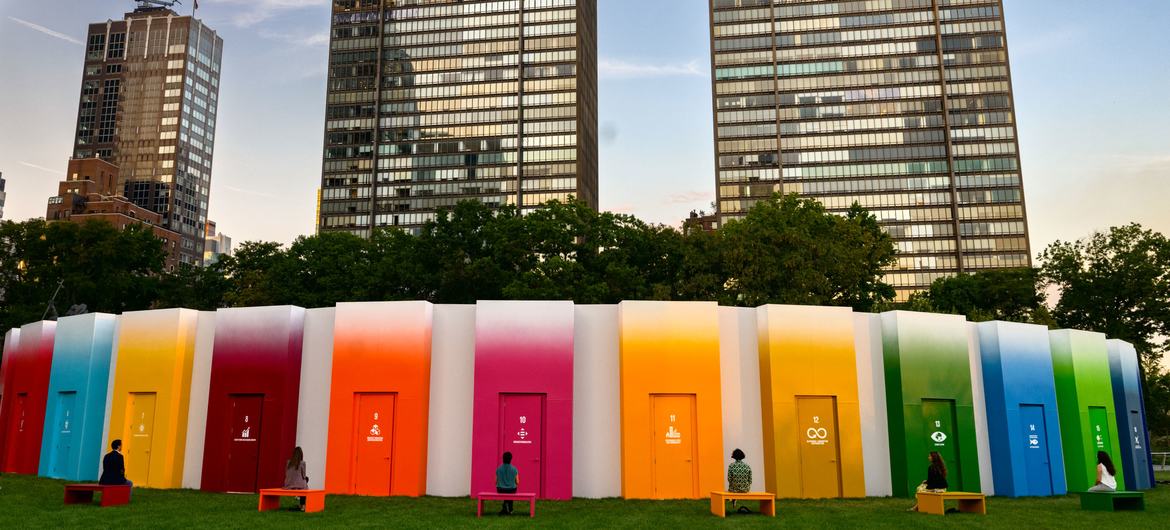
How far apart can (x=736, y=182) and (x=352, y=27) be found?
7405 centimetres

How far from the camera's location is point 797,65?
411 ft

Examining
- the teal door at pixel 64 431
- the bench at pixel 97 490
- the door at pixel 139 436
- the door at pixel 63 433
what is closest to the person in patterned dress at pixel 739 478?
the bench at pixel 97 490

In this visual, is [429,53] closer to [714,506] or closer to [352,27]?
[352,27]

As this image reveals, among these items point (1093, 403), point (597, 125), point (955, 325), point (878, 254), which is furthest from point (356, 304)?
point (597, 125)

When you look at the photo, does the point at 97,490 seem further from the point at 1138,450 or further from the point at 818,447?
the point at 1138,450

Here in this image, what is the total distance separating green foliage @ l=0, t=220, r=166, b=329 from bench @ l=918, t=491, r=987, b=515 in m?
54.0

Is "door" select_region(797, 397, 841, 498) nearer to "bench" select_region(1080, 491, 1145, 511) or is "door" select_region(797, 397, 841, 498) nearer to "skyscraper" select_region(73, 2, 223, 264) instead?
"bench" select_region(1080, 491, 1145, 511)

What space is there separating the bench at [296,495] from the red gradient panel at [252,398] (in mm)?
3600

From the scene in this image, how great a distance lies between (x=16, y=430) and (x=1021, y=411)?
3274cm

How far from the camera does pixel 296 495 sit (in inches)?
637

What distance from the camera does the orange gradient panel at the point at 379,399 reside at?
19.9 metres

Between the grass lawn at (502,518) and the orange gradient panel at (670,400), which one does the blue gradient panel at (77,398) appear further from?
the orange gradient panel at (670,400)

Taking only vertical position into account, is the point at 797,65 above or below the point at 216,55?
below

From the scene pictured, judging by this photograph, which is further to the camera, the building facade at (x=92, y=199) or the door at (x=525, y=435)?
the building facade at (x=92, y=199)
